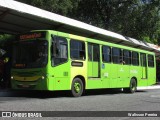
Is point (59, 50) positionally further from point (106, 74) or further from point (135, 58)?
point (135, 58)

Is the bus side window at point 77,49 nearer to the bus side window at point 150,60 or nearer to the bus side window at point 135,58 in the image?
the bus side window at point 135,58

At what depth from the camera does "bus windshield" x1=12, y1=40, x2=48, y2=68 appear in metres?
14.6

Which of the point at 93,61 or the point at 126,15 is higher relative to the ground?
the point at 126,15

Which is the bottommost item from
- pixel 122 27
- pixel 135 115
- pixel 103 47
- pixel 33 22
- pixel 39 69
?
pixel 135 115

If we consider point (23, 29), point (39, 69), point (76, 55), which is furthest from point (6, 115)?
point (23, 29)

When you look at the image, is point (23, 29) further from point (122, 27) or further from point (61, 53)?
point (122, 27)

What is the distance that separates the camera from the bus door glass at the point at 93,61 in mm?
17359

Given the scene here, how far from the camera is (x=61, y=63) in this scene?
15.2 metres

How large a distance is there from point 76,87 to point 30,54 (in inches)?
109

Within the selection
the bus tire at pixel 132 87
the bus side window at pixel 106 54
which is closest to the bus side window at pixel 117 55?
the bus side window at pixel 106 54

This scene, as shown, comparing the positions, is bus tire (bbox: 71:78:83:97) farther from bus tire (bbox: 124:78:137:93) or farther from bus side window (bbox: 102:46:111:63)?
bus tire (bbox: 124:78:137:93)

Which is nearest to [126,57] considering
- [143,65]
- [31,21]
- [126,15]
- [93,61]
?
[143,65]

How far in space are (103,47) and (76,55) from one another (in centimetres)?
282

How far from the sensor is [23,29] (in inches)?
777
